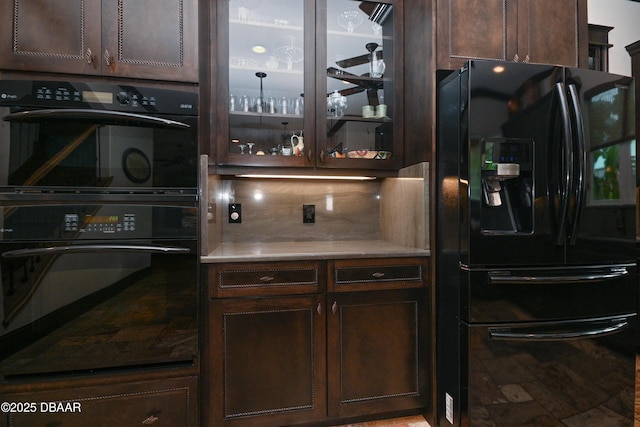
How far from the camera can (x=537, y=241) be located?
5.10 feet

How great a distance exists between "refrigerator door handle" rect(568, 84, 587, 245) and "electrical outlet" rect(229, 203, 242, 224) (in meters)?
1.89

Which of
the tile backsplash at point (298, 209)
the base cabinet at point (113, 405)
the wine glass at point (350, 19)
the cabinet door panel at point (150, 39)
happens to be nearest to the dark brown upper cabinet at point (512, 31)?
the wine glass at point (350, 19)

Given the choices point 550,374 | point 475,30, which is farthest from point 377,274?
point 475,30

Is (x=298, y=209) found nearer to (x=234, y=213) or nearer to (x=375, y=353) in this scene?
(x=234, y=213)

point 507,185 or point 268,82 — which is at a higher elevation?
point 268,82

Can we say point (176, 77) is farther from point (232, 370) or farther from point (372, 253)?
point (232, 370)

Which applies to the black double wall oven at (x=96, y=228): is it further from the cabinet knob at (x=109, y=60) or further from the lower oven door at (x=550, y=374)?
the lower oven door at (x=550, y=374)

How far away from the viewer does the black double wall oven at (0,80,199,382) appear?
1.42 m

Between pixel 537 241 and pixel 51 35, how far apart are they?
2.45m

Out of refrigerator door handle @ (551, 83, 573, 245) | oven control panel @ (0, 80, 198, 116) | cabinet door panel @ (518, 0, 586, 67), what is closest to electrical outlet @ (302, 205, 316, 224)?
oven control panel @ (0, 80, 198, 116)

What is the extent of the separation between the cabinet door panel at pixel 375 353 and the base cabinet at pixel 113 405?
72 cm

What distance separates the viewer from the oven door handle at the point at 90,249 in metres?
1.41

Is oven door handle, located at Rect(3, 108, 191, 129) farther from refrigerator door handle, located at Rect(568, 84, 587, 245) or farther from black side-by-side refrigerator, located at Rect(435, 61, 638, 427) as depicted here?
refrigerator door handle, located at Rect(568, 84, 587, 245)

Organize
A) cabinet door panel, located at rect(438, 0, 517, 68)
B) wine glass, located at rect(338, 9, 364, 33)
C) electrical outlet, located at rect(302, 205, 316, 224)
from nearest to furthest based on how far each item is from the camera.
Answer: cabinet door panel, located at rect(438, 0, 517, 68), wine glass, located at rect(338, 9, 364, 33), electrical outlet, located at rect(302, 205, 316, 224)
